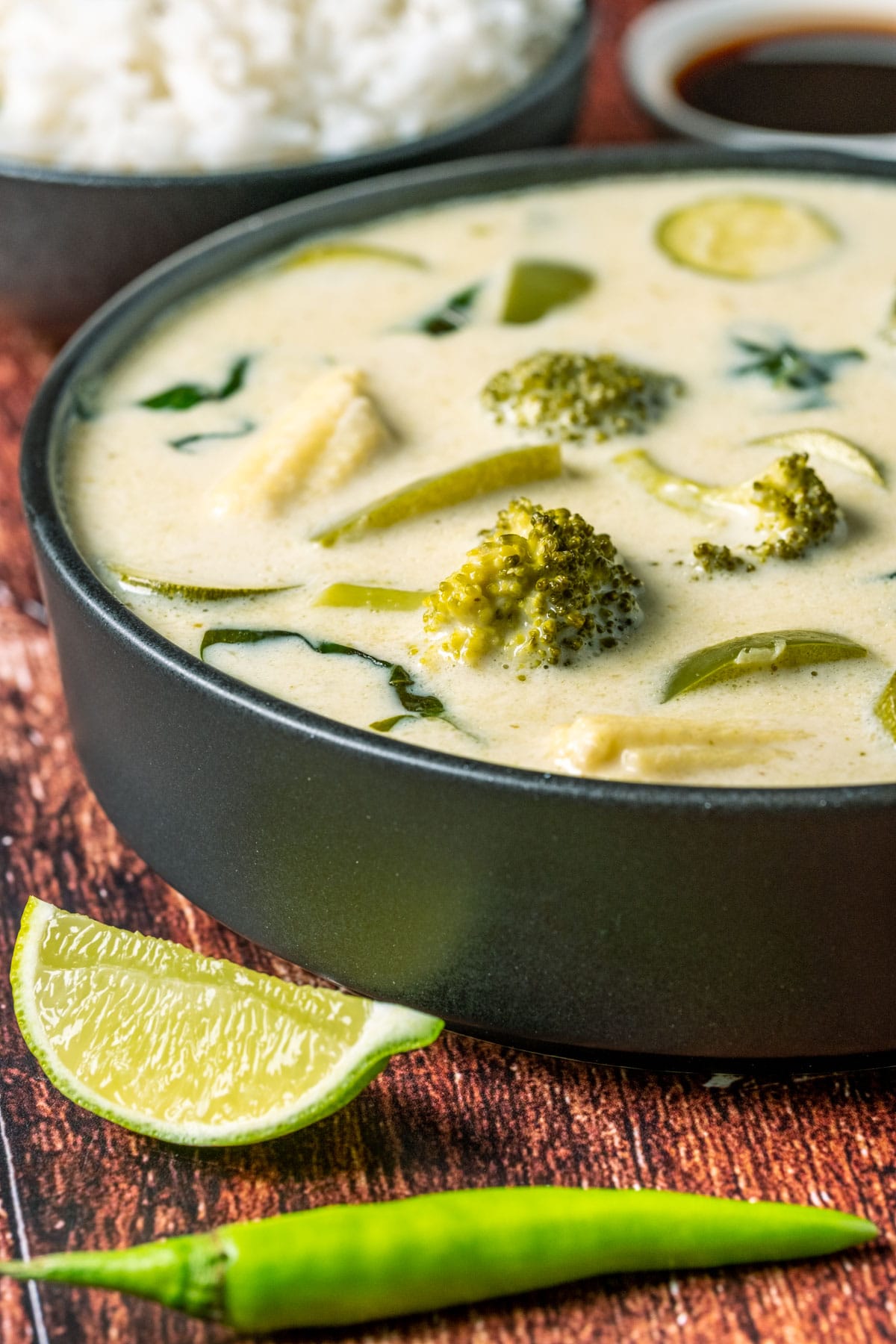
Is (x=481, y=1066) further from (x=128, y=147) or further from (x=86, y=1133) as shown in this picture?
(x=128, y=147)

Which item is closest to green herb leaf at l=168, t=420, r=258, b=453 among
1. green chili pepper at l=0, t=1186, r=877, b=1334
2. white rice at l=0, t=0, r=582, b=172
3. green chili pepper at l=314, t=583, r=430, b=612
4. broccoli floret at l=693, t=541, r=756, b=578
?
green chili pepper at l=314, t=583, r=430, b=612

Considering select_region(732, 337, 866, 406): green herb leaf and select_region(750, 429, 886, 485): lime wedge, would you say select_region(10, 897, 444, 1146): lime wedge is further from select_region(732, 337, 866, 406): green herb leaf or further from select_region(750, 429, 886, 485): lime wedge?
select_region(732, 337, 866, 406): green herb leaf

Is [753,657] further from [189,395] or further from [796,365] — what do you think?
[189,395]

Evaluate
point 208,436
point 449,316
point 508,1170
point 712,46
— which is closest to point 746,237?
point 449,316

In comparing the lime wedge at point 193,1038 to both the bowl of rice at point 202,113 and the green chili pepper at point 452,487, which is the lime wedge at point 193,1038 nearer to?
the green chili pepper at point 452,487

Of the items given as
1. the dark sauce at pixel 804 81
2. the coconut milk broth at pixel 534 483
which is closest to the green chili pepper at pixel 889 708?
the coconut milk broth at pixel 534 483

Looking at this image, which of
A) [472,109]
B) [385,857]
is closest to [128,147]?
[472,109]

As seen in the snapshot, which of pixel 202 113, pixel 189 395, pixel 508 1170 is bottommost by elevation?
pixel 508 1170
